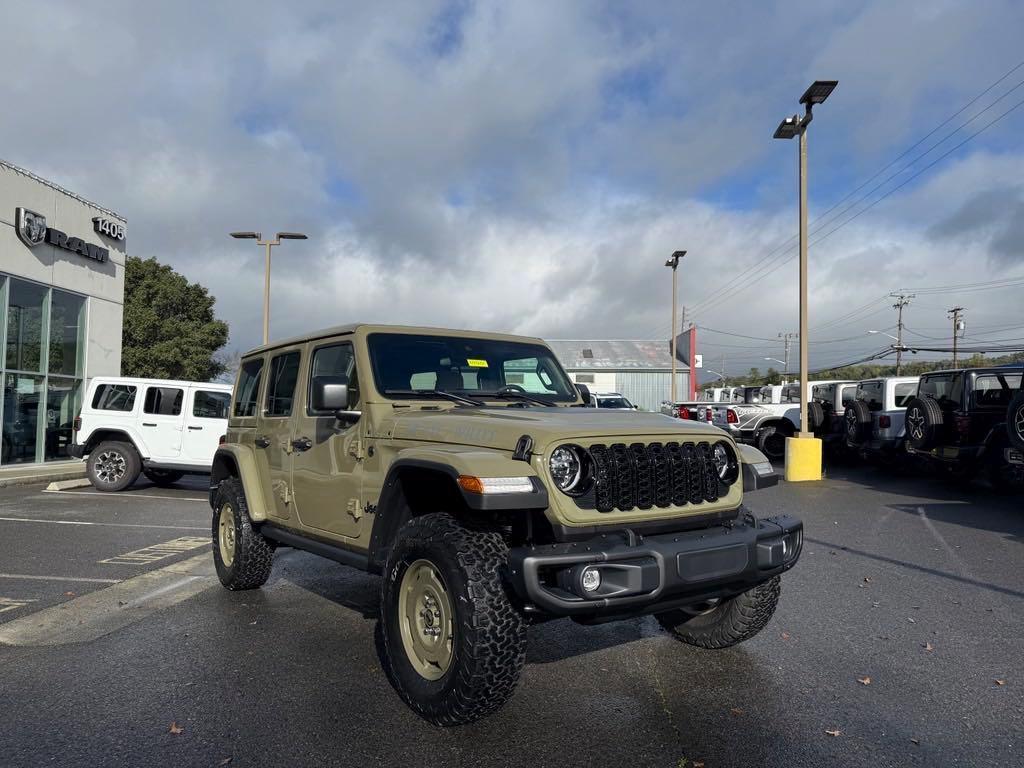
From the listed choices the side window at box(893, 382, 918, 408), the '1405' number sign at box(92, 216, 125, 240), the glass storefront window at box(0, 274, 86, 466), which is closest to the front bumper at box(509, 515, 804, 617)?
the side window at box(893, 382, 918, 408)

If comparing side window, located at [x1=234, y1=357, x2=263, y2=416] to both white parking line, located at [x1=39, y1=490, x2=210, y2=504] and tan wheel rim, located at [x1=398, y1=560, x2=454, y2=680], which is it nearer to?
tan wheel rim, located at [x1=398, y1=560, x2=454, y2=680]

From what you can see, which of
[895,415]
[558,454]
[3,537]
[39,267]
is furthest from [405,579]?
[39,267]

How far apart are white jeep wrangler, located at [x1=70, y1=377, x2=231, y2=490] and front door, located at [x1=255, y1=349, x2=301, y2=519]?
23.6ft

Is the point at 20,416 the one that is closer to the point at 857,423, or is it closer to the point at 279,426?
the point at 279,426

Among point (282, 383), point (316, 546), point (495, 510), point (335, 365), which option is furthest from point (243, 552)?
point (495, 510)

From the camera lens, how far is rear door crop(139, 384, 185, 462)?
12273mm

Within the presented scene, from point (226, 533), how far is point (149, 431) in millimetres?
7348

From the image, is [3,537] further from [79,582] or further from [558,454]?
[558,454]

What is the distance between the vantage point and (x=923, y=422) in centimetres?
1180

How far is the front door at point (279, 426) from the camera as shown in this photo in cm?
512

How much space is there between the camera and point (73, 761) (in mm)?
3064

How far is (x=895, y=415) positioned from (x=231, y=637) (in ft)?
42.9

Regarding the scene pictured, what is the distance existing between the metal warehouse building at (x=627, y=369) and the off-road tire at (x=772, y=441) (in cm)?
3249

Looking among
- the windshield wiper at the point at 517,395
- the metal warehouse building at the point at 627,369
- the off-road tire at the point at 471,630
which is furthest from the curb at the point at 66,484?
the metal warehouse building at the point at 627,369
